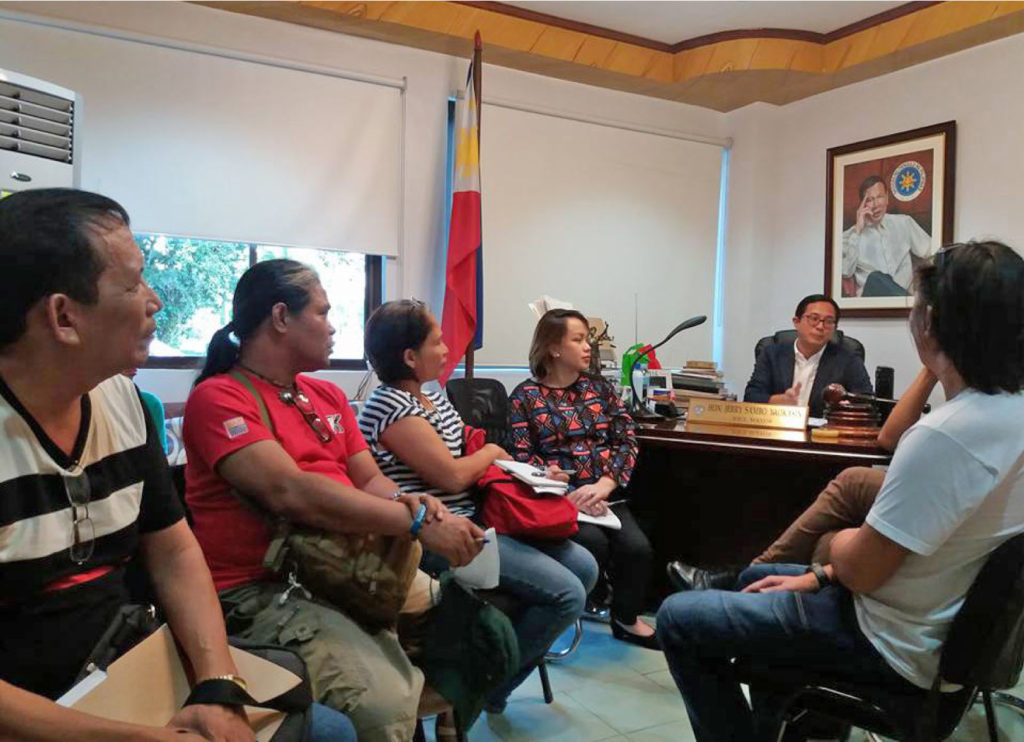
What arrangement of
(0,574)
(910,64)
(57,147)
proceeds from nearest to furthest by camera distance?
(0,574), (57,147), (910,64)

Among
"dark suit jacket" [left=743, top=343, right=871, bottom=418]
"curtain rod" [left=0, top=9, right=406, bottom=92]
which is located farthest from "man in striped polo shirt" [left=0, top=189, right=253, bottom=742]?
"dark suit jacket" [left=743, top=343, right=871, bottom=418]

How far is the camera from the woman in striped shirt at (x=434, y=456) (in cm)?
190

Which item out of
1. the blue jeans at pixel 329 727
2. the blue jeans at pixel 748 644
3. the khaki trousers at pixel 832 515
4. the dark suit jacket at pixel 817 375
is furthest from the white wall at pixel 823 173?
the blue jeans at pixel 329 727

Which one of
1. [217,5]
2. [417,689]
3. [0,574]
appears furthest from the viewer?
[217,5]

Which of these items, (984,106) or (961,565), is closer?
(961,565)

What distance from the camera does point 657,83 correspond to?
14.9 ft

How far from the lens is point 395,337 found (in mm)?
2025

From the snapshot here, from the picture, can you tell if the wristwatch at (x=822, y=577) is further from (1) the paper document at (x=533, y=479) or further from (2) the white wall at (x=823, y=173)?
(2) the white wall at (x=823, y=173)

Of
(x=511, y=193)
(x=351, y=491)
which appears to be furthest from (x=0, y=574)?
(x=511, y=193)

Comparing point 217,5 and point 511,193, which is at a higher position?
point 217,5

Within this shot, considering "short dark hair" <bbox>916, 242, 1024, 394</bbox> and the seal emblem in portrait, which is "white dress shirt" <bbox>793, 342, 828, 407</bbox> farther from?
"short dark hair" <bbox>916, 242, 1024, 394</bbox>

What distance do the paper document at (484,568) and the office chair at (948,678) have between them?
0.54 metres

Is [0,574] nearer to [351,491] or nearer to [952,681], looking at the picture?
[351,491]

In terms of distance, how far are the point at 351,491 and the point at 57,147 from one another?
183 cm
